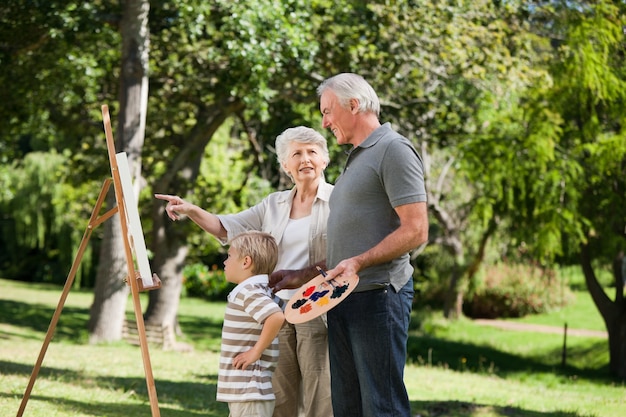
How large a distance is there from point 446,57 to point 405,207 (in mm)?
8626

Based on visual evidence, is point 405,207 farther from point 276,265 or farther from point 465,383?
point 465,383

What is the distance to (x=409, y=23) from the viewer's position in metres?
11.8

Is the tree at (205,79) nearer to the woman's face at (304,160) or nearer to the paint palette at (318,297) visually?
the woman's face at (304,160)

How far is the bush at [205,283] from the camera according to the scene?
2773 cm

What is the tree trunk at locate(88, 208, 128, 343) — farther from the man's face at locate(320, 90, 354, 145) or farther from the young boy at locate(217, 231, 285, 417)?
the man's face at locate(320, 90, 354, 145)

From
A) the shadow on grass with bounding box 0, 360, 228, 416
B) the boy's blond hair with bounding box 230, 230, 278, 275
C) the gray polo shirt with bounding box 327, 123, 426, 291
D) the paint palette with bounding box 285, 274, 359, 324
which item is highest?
the gray polo shirt with bounding box 327, 123, 426, 291

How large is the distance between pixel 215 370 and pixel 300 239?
23.3 feet

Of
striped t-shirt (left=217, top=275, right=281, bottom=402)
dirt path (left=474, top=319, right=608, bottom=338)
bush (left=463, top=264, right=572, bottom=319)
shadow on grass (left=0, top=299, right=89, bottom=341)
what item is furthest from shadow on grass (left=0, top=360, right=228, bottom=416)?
bush (left=463, top=264, right=572, bottom=319)

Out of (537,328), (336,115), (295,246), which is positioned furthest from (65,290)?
(537,328)

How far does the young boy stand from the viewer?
3832 millimetres

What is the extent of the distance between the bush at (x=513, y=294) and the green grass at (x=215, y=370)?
0.51 metres

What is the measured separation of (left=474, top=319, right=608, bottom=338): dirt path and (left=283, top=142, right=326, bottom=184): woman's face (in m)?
16.7

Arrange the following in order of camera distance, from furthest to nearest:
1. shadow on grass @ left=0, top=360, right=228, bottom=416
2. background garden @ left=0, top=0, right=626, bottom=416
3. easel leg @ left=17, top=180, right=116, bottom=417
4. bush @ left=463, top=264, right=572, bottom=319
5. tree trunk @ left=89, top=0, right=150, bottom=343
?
bush @ left=463, top=264, right=572, bottom=319, tree trunk @ left=89, top=0, right=150, bottom=343, background garden @ left=0, top=0, right=626, bottom=416, shadow on grass @ left=0, top=360, right=228, bottom=416, easel leg @ left=17, top=180, right=116, bottom=417

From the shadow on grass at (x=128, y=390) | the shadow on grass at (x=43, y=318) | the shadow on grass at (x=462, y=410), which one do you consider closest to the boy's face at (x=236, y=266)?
the shadow on grass at (x=128, y=390)
